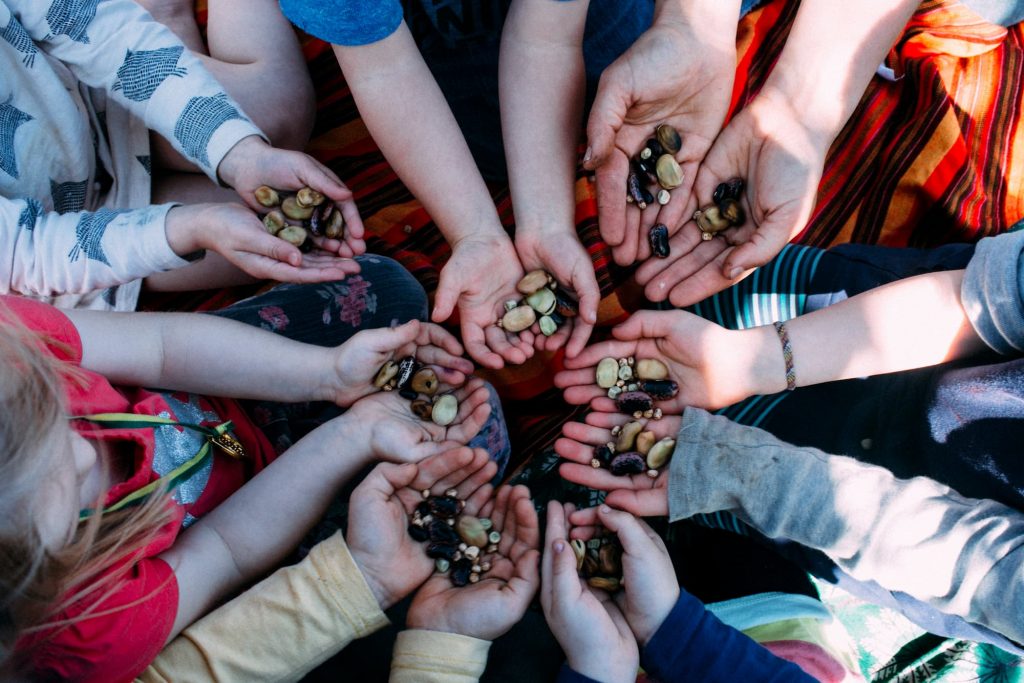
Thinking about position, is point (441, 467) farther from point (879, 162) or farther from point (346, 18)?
point (879, 162)

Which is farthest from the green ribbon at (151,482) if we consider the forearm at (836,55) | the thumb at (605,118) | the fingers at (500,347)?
the forearm at (836,55)

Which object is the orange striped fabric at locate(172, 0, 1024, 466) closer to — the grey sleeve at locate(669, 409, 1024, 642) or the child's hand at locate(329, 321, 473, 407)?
the child's hand at locate(329, 321, 473, 407)

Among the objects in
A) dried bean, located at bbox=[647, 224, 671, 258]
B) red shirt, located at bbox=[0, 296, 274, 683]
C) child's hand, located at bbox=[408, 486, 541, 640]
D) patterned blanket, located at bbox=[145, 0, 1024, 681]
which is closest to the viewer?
red shirt, located at bbox=[0, 296, 274, 683]

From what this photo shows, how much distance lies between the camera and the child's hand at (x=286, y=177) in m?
1.14

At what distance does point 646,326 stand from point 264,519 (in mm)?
576

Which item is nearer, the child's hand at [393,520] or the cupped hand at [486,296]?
the child's hand at [393,520]

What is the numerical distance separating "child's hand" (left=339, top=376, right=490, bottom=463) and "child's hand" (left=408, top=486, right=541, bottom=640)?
10cm

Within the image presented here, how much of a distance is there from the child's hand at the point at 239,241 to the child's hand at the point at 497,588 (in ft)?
1.32

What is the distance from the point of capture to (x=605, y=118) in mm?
1093

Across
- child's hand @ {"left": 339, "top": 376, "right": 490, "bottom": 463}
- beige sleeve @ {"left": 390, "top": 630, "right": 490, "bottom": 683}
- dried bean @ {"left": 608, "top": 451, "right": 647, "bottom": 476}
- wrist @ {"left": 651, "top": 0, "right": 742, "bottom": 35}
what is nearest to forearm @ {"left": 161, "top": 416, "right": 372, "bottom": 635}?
child's hand @ {"left": 339, "top": 376, "right": 490, "bottom": 463}

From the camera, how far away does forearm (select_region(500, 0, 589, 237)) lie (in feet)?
3.74

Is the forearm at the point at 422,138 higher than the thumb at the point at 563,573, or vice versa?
the forearm at the point at 422,138

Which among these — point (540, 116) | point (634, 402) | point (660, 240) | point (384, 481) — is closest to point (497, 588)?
point (384, 481)

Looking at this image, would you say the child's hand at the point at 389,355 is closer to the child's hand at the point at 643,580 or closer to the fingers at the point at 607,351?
the fingers at the point at 607,351
